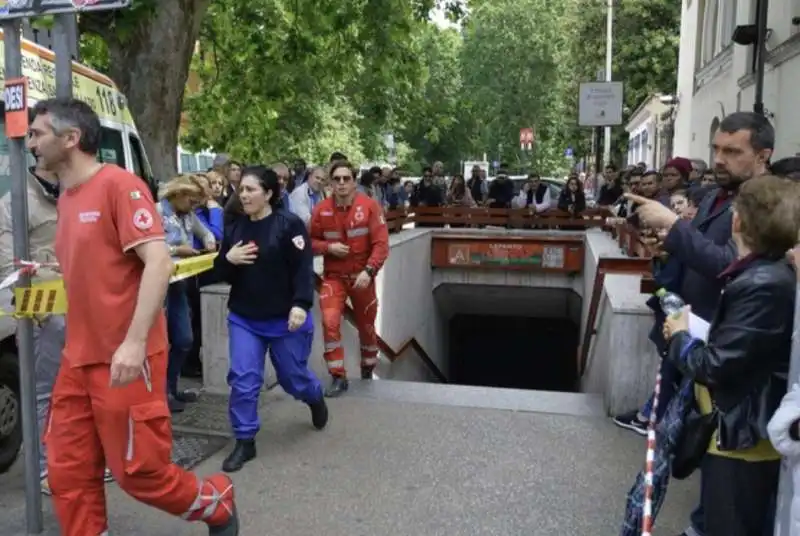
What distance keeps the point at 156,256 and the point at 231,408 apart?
193cm

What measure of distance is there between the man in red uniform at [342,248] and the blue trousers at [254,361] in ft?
4.32

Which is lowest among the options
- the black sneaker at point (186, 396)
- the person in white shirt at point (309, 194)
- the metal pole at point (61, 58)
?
the black sneaker at point (186, 396)

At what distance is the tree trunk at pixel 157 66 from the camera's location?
9.03 meters

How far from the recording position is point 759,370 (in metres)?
2.60

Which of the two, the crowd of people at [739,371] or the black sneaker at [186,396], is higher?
the crowd of people at [739,371]

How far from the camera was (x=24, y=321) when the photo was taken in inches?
137

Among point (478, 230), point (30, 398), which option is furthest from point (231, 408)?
point (478, 230)

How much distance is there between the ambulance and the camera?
4.49m

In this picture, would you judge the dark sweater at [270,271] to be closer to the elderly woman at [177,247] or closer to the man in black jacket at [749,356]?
the elderly woman at [177,247]

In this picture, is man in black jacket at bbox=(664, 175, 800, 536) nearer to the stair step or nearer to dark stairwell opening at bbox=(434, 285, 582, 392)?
the stair step

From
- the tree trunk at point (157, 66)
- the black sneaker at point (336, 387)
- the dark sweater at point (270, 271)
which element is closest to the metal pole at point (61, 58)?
the dark sweater at point (270, 271)

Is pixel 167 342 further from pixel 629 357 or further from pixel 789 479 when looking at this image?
pixel 629 357

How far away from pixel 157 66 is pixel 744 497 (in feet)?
26.6

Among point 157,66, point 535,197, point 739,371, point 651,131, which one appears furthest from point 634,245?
point 651,131
